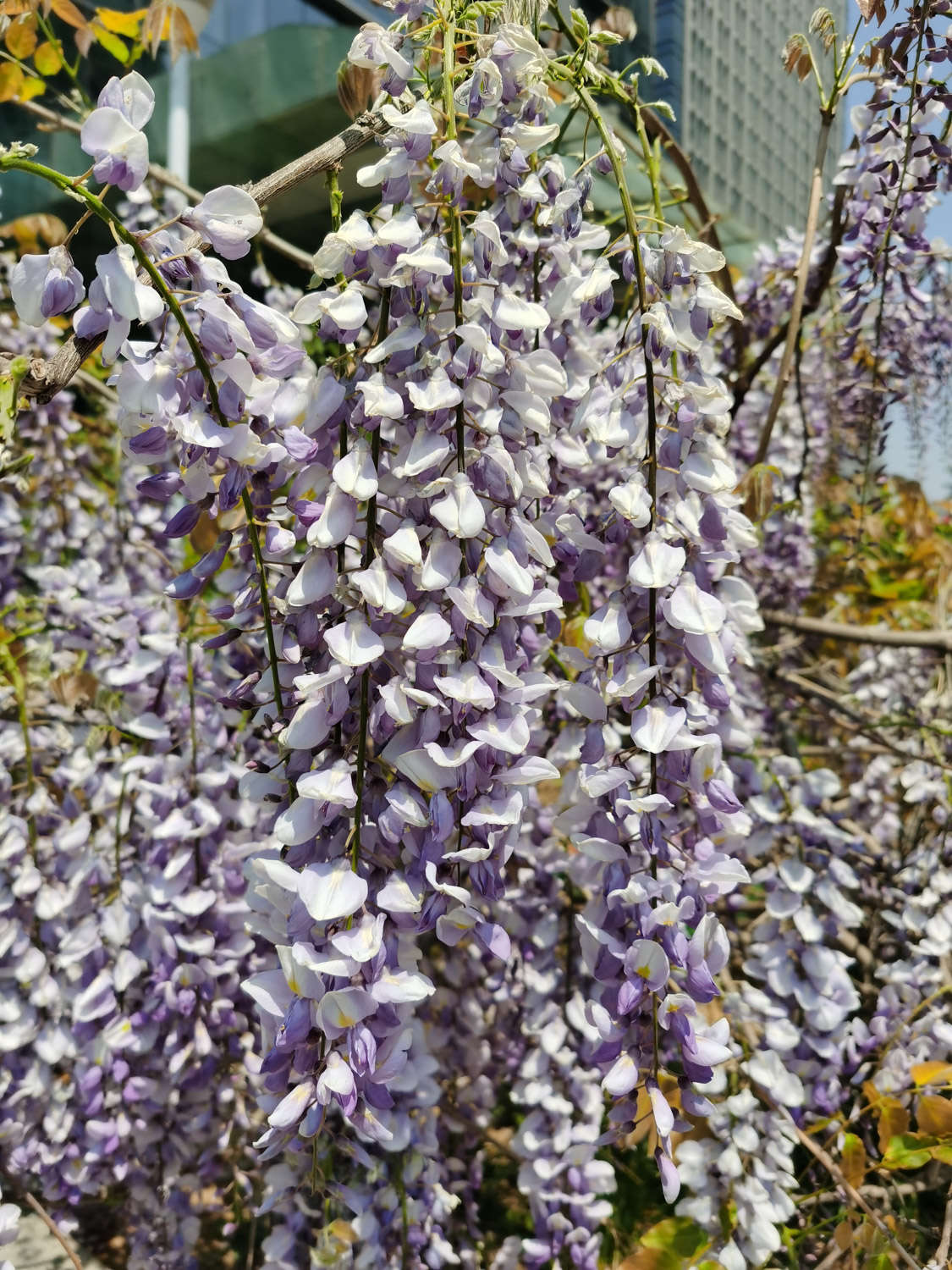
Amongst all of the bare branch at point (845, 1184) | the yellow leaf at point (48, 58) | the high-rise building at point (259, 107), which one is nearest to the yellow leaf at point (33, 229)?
the yellow leaf at point (48, 58)

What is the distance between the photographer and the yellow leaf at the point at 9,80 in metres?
1.59

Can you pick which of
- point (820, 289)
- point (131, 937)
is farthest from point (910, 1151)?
point (820, 289)

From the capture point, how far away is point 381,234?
70cm

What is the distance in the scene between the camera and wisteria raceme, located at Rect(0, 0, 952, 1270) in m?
0.70

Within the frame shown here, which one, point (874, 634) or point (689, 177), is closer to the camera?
point (689, 177)

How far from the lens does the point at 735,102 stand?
11711 millimetres

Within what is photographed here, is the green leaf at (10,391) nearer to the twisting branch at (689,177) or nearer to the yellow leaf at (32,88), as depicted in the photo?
the twisting branch at (689,177)

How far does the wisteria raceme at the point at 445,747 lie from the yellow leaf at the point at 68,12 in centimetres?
81

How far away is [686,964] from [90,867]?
0.96m

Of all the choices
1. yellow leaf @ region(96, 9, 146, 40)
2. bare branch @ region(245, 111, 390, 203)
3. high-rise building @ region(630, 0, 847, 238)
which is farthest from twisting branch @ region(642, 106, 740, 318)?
high-rise building @ region(630, 0, 847, 238)

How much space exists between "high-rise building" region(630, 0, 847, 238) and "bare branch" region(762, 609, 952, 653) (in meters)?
5.87

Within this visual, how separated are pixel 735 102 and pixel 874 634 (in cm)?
1190

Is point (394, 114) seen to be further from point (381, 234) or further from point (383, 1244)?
point (383, 1244)

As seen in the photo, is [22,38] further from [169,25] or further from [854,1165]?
[854,1165]
